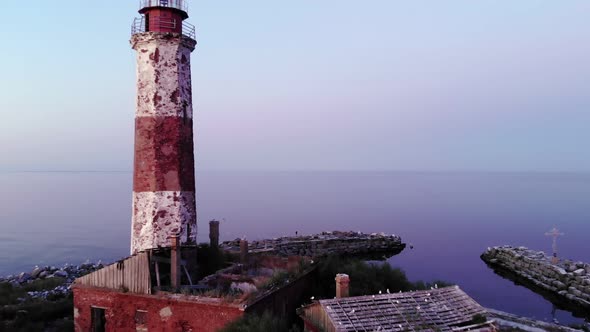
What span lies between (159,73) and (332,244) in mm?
26356

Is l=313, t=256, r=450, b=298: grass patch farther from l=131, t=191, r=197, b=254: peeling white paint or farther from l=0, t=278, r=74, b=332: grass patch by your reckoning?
l=0, t=278, r=74, b=332: grass patch

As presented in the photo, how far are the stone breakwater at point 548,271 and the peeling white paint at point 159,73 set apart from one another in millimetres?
23589

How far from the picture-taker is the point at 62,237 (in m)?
48.9

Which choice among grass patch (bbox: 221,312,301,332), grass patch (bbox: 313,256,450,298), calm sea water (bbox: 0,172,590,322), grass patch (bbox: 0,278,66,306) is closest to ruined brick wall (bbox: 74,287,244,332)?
grass patch (bbox: 221,312,301,332)

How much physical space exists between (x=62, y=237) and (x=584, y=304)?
47.9 m

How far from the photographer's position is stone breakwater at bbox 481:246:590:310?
83.7ft

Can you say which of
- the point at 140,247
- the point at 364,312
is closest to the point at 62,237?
the point at 140,247

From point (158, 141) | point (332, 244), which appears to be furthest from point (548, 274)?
point (158, 141)

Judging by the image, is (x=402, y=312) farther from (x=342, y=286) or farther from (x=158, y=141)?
(x=158, y=141)

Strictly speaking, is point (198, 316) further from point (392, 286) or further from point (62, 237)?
point (62, 237)

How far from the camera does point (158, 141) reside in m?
15.9

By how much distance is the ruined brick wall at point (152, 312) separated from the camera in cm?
1198

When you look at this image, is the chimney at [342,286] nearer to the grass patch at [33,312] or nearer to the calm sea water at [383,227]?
the grass patch at [33,312]

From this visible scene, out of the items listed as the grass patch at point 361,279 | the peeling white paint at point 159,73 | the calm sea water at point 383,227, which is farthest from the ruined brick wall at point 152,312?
the calm sea water at point 383,227
